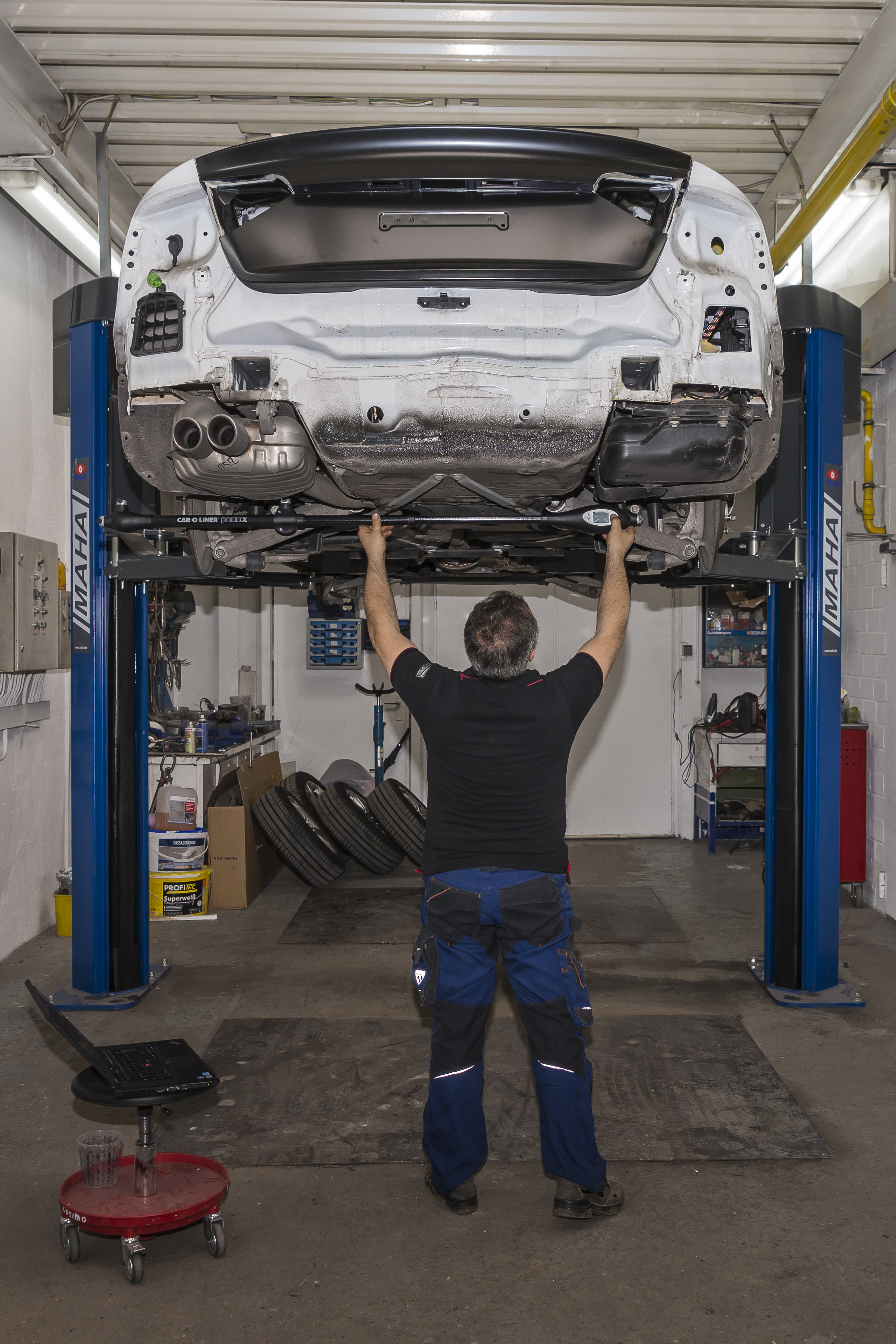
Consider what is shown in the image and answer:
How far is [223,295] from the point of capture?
2400 mm

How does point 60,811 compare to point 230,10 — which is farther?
point 60,811

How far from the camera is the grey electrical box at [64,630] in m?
4.89

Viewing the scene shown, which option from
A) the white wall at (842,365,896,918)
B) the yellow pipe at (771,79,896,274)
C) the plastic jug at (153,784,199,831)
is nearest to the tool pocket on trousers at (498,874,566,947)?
the yellow pipe at (771,79,896,274)

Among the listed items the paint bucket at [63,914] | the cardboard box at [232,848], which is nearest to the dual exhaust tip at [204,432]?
the paint bucket at [63,914]

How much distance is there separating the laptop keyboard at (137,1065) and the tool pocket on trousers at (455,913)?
0.73 meters

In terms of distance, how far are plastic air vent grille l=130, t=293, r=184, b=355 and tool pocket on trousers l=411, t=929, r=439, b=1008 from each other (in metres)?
1.59

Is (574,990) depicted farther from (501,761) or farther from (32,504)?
(32,504)

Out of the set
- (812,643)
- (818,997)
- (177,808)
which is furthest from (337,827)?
(812,643)

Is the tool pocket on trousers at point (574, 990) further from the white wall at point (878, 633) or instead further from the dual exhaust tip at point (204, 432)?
the white wall at point (878, 633)

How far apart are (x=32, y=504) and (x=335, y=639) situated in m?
3.07

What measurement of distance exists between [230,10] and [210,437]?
7.19 feet

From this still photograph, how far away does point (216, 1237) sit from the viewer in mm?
2270

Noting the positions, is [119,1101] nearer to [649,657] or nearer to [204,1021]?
[204,1021]

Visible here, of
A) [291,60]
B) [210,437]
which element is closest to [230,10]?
[291,60]
